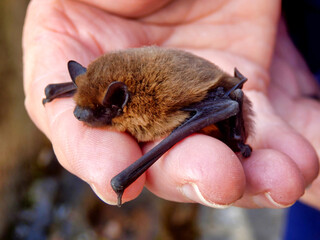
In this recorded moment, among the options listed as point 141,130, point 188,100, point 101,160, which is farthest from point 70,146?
point 188,100

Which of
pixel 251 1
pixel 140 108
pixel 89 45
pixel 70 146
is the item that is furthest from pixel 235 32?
pixel 70 146

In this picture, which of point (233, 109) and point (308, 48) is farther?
point (308, 48)

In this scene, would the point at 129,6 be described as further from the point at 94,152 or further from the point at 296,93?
the point at 296,93

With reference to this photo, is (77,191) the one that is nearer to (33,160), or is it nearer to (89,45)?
(33,160)

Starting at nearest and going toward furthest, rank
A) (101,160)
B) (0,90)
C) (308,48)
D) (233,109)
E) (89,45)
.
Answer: (101,160), (233,109), (89,45), (308,48), (0,90)

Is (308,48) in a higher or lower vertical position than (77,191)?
higher

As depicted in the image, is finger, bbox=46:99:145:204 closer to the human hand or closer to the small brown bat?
the small brown bat

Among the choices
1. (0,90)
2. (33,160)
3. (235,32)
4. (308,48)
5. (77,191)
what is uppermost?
(235,32)

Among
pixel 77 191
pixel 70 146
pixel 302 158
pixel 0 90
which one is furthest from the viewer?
pixel 77 191

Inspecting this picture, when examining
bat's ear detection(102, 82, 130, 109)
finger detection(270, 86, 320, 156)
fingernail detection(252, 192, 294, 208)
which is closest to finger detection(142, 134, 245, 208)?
fingernail detection(252, 192, 294, 208)
